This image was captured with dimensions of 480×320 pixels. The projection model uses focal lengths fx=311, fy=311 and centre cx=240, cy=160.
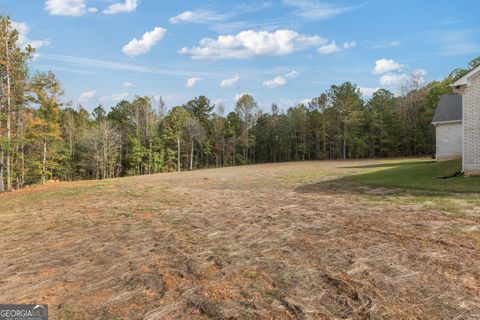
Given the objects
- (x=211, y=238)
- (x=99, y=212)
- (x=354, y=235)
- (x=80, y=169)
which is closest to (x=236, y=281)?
(x=211, y=238)

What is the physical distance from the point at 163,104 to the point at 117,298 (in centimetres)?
4597

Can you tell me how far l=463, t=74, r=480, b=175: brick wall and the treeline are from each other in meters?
29.7

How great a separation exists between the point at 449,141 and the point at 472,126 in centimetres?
970

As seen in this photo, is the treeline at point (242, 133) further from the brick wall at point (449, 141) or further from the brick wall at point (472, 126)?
the brick wall at point (472, 126)

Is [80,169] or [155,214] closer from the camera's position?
[155,214]

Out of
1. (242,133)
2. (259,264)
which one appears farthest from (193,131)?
(259,264)

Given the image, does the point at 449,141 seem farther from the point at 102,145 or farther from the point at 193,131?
the point at 102,145

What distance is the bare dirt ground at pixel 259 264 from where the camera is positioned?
2850 millimetres

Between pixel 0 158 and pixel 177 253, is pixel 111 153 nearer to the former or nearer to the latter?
pixel 0 158

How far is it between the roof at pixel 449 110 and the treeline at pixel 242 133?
60.6ft

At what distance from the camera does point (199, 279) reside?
3.59 m

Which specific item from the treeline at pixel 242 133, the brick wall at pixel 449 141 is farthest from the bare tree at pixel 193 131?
the brick wall at pixel 449 141

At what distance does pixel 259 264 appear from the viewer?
154 inches

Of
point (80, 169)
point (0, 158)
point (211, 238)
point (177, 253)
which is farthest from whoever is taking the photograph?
point (80, 169)
